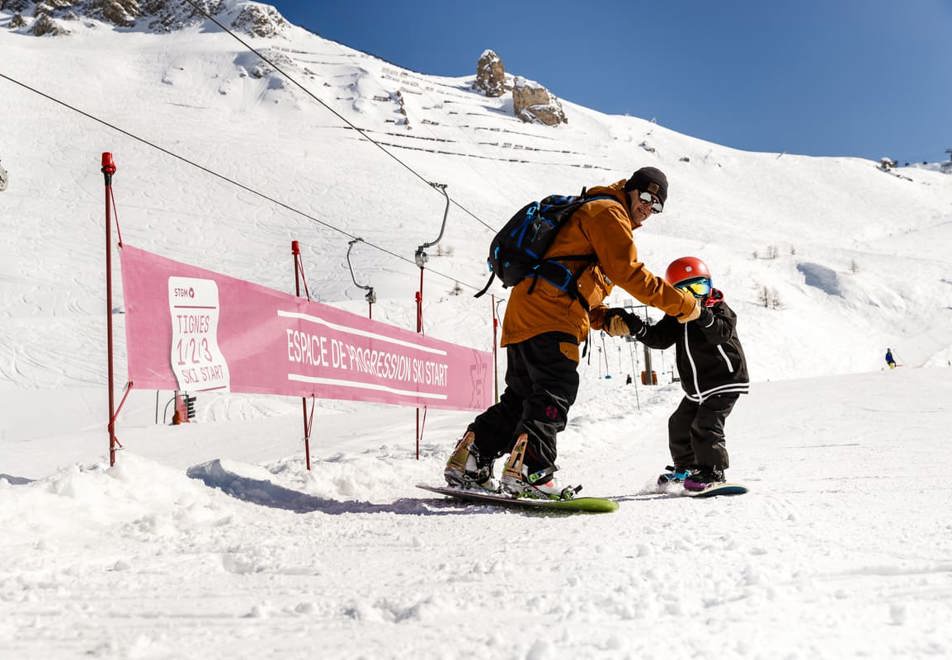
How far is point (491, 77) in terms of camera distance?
10881 centimetres

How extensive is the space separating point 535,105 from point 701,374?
97651 millimetres

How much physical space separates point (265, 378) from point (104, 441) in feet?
19.9

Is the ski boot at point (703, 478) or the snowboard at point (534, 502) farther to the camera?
the ski boot at point (703, 478)

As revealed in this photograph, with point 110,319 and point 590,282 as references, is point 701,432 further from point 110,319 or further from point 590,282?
point 110,319

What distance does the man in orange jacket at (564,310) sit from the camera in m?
3.29

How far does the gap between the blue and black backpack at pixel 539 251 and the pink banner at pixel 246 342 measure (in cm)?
177

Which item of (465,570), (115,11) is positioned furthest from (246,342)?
(115,11)

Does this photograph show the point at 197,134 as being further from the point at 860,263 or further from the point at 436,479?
the point at 436,479

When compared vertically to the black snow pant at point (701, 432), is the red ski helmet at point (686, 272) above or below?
above

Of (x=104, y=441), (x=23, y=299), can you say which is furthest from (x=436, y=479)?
(x=23, y=299)

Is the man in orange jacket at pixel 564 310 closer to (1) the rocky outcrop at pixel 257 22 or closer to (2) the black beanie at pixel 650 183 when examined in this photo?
(2) the black beanie at pixel 650 183

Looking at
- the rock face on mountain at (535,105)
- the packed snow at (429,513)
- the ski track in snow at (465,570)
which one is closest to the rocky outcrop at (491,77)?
the rock face on mountain at (535,105)

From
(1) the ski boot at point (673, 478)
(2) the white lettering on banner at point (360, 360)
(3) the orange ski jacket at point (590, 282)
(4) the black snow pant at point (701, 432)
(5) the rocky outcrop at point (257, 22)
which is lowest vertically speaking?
(1) the ski boot at point (673, 478)

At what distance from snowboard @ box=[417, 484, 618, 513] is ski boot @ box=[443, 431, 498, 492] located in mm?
81
